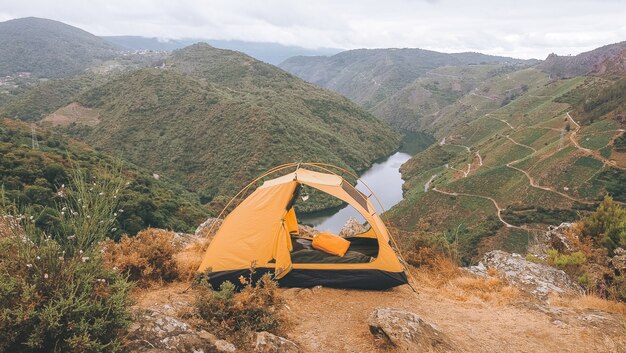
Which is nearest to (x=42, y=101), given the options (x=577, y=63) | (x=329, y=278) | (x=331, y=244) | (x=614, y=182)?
(x=331, y=244)

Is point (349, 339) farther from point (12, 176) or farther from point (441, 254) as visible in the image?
point (12, 176)

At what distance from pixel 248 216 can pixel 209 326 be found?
3977mm

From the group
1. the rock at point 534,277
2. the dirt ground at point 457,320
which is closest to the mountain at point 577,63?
the rock at point 534,277

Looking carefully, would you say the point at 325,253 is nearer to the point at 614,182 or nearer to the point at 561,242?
the point at 561,242

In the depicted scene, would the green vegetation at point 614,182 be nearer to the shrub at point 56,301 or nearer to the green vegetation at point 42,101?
the shrub at point 56,301

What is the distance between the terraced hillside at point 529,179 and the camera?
177 ft

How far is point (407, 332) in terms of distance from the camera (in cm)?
690

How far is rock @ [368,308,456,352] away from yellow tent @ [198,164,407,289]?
7.86ft

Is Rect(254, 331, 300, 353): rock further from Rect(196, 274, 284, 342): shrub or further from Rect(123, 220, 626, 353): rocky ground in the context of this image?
Rect(196, 274, 284, 342): shrub

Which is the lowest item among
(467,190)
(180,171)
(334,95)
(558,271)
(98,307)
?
(180,171)

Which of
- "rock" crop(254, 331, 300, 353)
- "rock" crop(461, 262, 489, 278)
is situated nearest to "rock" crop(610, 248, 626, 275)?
"rock" crop(461, 262, 489, 278)

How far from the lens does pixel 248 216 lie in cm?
1008

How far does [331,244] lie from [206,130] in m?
94.9

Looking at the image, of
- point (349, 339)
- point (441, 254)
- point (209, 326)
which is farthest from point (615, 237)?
point (209, 326)
